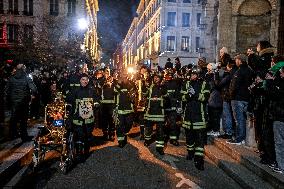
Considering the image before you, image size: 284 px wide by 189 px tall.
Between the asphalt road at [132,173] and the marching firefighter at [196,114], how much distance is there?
0.46 meters

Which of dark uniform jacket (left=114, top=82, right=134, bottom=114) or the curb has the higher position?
dark uniform jacket (left=114, top=82, right=134, bottom=114)

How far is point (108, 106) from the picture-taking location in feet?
42.0

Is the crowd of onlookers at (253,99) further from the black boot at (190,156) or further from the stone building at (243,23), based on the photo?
the stone building at (243,23)

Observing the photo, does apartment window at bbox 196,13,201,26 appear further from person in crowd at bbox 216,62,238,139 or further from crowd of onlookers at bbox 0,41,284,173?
person in crowd at bbox 216,62,238,139

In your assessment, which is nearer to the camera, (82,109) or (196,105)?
(196,105)

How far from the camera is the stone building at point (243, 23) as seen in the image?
70.3 feet

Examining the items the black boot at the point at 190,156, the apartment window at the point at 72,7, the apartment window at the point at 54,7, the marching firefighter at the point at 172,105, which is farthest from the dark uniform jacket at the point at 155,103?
the apartment window at the point at 72,7

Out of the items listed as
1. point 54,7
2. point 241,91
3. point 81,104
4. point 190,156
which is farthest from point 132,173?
point 54,7

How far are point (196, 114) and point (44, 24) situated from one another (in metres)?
36.3

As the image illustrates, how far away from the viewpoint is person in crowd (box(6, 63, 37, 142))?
408 inches

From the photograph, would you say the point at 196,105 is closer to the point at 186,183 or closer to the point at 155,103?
the point at 155,103

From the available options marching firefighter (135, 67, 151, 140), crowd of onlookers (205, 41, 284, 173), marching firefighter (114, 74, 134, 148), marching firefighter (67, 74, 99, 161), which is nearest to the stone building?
marching firefighter (135, 67, 151, 140)

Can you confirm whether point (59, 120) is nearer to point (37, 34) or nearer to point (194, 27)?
point (37, 34)

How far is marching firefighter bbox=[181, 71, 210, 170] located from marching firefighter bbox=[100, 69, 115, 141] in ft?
12.7
